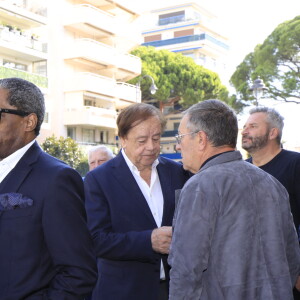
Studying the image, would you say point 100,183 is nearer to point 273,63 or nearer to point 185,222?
point 185,222

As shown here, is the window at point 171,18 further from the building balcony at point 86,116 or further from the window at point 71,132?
the window at point 71,132

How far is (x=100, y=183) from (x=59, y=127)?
37.7 metres

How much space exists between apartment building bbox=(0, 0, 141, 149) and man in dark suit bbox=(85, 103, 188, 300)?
32524 millimetres

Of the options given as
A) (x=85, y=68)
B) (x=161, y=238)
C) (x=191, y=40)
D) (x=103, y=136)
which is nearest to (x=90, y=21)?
(x=85, y=68)

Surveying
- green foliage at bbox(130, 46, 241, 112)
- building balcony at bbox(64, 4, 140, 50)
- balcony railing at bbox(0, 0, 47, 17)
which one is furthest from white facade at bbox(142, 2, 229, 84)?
balcony railing at bbox(0, 0, 47, 17)

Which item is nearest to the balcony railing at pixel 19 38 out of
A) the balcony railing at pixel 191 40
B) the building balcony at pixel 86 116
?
the building balcony at pixel 86 116

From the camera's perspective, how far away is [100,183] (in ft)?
13.7

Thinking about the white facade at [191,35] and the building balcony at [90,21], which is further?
the white facade at [191,35]

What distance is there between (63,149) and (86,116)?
390 centimetres

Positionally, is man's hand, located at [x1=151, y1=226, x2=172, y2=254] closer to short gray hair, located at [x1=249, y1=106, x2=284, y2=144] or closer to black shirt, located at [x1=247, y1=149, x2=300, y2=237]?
black shirt, located at [x1=247, y1=149, x2=300, y2=237]

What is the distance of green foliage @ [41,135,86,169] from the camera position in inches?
1458

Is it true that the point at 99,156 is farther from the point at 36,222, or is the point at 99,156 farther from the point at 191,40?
the point at 191,40

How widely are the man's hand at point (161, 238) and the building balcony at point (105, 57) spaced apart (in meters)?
37.4

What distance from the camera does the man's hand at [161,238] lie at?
378cm
